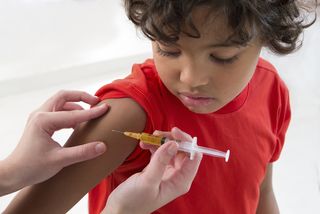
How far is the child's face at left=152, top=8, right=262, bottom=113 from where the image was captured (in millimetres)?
680

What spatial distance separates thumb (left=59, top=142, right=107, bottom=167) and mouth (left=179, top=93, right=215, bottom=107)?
168mm

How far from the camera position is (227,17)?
662mm

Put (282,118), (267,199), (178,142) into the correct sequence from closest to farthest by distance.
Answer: (178,142), (282,118), (267,199)

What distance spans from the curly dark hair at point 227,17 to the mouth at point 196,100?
5.0 inches

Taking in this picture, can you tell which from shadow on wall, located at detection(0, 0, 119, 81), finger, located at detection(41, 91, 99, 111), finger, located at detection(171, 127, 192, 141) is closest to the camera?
finger, located at detection(171, 127, 192, 141)

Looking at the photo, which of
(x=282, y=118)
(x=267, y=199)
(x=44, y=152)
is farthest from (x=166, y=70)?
(x=267, y=199)

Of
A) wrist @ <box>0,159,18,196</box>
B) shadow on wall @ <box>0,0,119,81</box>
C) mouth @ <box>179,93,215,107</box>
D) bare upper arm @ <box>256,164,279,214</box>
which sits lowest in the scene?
bare upper arm @ <box>256,164,279,214</box>

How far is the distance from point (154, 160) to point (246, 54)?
0.24m

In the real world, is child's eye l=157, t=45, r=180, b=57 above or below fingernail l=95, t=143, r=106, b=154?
above

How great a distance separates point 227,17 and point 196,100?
0.58ft

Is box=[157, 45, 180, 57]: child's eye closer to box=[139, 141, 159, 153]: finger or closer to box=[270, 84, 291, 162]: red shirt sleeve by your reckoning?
box=[139, 141, 159, 153]: finger

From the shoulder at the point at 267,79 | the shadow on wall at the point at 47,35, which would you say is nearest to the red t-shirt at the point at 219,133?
the shoulder at the point at 267,79

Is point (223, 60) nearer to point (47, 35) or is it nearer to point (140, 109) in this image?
point (140, 109)

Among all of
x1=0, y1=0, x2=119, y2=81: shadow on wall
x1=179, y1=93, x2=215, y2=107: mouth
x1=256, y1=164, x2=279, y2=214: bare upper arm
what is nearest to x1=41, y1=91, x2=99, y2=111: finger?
x1=179, y1=93, x2=215, y2=107: mouth
